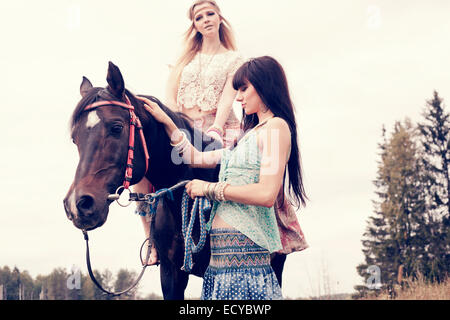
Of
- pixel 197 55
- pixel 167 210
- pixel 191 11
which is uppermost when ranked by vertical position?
pixel 191 11

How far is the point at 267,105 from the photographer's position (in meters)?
3.36

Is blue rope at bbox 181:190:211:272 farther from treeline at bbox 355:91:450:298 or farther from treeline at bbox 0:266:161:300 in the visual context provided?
treeline at bbox 355:91:450:298

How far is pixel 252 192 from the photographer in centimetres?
300

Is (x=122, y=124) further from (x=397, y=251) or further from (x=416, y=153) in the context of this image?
(x=416, y=153)

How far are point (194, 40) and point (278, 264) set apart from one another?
2.90m

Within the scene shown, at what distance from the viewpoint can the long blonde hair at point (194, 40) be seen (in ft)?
19.1

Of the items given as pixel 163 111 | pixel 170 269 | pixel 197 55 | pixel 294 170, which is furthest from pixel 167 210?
pixel 197 55

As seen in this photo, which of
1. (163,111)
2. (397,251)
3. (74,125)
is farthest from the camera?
(397,251)

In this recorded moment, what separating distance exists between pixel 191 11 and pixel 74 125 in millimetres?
2840

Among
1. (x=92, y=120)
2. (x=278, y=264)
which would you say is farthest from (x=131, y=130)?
(x=278, y=264)

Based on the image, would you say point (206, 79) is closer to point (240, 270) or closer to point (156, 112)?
point (156, 112)

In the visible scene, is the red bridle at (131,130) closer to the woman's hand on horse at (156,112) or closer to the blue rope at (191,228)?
the woman's hand on horse at (156,112)

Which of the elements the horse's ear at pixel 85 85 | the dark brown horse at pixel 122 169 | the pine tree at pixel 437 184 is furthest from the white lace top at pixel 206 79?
the pine tree at pixel 437 184

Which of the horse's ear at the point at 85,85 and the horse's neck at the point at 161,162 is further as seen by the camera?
the horse's ear at the point at 85,85
